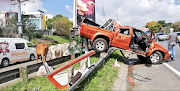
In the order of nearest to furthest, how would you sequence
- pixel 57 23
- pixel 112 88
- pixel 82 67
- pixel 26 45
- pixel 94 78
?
pixel 112 88 → pixel 94 78 → pixel 82 67 → pixel 26 45 → pixel 57 23

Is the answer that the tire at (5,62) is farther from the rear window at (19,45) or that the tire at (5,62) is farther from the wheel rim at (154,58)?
the wheel rim at (154,58)

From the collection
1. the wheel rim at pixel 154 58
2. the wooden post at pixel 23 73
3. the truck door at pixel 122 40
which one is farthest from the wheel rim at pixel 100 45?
the wooden post at pixel 23 73

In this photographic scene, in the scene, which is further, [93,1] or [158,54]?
[93,1]

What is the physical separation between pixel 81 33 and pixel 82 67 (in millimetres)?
3185

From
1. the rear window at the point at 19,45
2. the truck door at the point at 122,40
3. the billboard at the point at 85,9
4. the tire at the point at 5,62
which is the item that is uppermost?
the billboard at the point at 85,9

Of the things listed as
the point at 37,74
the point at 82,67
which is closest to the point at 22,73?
the point at 37,74

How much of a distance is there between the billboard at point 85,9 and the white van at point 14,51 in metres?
7.54

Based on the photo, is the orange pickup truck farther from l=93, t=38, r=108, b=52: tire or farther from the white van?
the white van

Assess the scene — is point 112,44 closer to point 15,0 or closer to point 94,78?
point 94,78

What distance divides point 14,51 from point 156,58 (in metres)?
9.42

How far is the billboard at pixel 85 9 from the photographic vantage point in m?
17.9

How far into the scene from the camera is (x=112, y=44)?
8.47 meters

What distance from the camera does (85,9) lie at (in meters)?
19.0

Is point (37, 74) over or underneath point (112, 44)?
underneath
